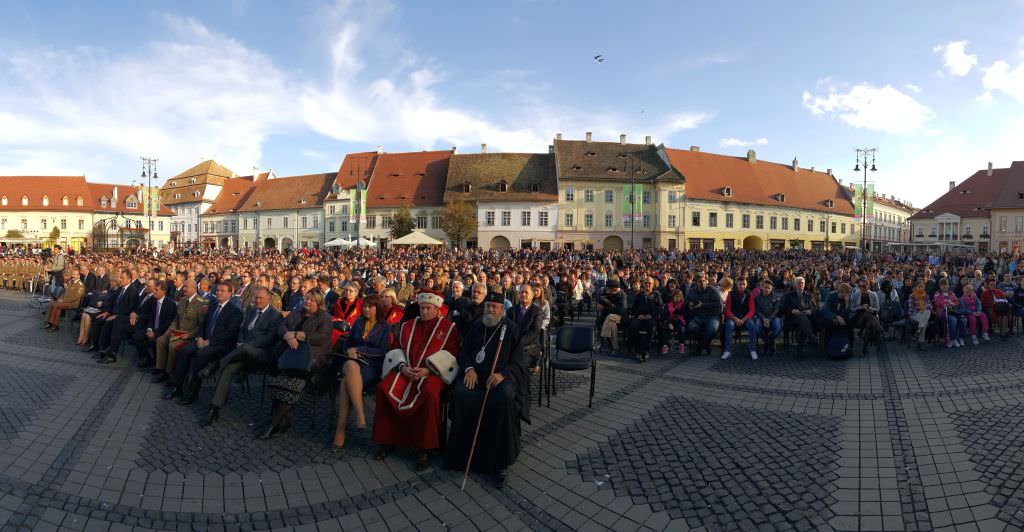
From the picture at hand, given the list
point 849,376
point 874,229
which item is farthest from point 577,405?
point 874,229

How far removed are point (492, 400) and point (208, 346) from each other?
449 centimetres

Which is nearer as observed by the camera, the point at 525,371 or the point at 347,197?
the point at 525,371

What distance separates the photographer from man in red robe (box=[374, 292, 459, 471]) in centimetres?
500

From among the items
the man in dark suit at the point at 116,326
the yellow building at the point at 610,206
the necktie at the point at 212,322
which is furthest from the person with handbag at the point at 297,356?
the yellow building at the point at 610,206

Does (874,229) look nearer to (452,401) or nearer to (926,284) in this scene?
(926,284)

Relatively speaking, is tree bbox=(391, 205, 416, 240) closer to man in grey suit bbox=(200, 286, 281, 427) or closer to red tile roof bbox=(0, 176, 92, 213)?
man in grey suit bbox=(200, 286, 281, 427)

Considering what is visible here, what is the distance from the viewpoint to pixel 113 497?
4.32m

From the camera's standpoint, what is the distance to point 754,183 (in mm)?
60188

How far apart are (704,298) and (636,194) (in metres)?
41.9

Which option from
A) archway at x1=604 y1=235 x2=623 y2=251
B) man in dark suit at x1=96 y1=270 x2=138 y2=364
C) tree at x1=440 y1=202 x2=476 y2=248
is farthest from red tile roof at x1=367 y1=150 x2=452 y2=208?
man in dark suit at x1=96 y1=270 x2=138 y2=364

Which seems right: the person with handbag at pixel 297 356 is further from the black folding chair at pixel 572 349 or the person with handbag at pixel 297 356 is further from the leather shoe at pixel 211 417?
the black folding chair at pixel 572 349

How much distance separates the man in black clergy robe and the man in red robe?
0.70 ft

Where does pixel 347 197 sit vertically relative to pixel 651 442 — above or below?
above

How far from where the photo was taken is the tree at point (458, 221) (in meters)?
51.1
